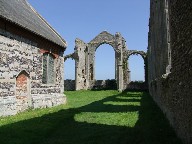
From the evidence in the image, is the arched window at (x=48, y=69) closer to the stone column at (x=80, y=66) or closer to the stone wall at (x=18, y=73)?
the stone wall at (x=18, y=73)

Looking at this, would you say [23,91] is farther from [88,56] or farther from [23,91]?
[88,56]

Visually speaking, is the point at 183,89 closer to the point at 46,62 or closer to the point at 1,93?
the point at 1,93

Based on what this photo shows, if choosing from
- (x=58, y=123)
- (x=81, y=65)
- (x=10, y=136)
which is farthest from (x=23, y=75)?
(x=81, y=65)

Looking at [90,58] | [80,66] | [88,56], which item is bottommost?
[80,66]

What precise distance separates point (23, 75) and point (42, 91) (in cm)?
230

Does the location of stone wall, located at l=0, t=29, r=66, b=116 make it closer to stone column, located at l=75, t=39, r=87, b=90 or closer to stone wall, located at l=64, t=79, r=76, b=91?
stone column, located at l=75, t=39, r=87, b=90

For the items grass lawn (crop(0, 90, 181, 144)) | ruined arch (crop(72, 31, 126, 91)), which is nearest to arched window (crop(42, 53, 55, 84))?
grass lawn (crop(0, 90, 181, 144))

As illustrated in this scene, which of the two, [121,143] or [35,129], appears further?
[35,129]

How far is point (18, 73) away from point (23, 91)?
112 cm

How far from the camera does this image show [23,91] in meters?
14.2

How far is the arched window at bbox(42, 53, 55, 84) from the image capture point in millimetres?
17000

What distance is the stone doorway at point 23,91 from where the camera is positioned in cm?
1377

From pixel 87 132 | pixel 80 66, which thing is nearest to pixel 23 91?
pixel 87 132

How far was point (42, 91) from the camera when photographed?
16.3m
